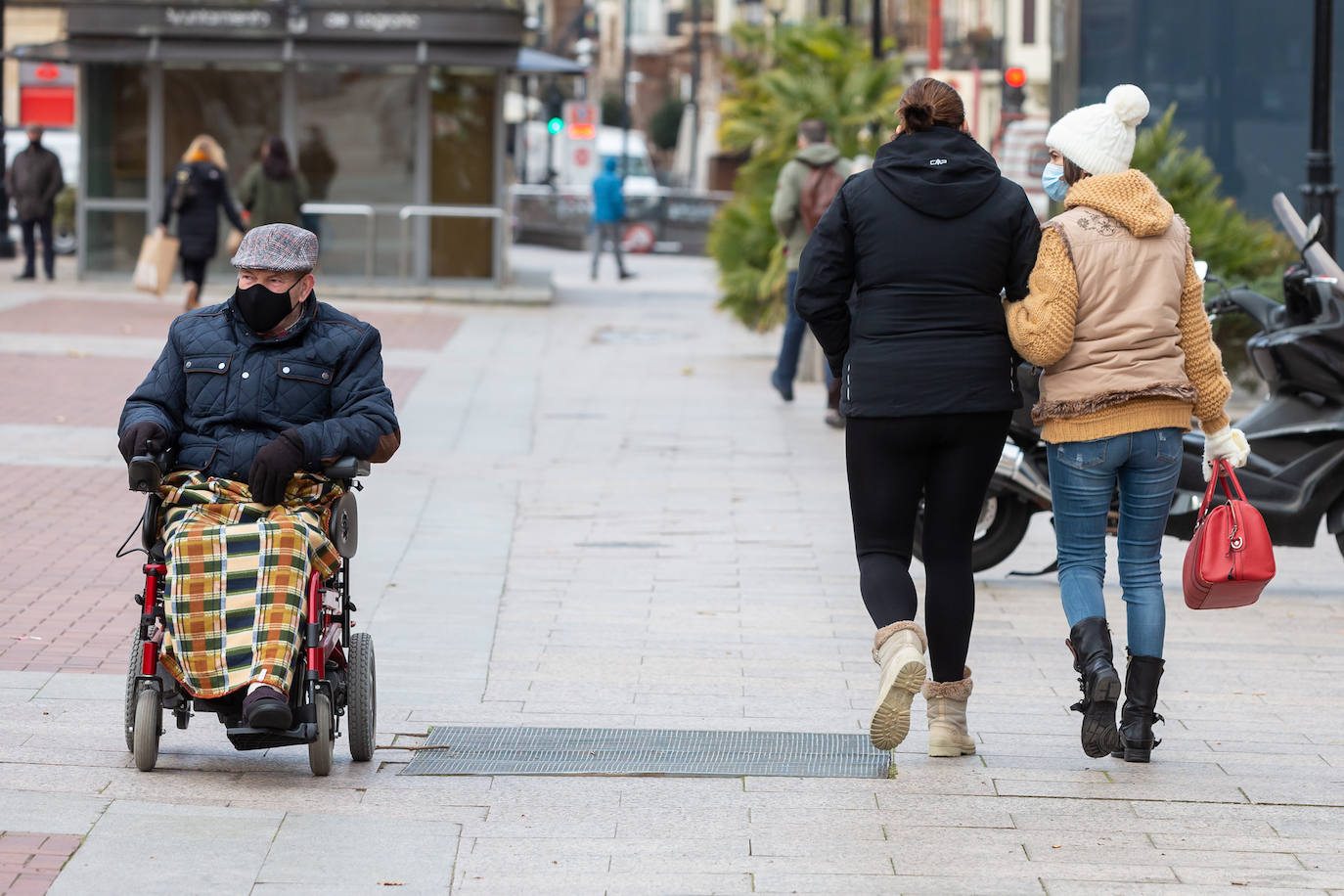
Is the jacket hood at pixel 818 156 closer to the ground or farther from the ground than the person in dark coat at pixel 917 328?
farther from the ground

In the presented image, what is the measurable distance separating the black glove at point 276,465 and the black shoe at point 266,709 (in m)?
0.49

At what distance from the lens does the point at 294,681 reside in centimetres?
480

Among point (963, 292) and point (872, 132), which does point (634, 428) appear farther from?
point (963, 292)

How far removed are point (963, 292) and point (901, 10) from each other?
4661cm

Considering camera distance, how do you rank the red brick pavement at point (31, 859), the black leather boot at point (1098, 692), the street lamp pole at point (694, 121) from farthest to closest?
the street lamp pole at point (694, 121)
the black leather boot at point (1098, 692)
the red brick pavement at point (31, 859)

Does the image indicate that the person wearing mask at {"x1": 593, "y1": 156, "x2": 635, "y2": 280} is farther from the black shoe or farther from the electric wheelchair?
the black shoe

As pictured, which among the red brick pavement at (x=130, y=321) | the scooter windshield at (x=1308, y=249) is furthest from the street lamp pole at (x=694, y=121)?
the scooter windshield at (x=1308, y=249)

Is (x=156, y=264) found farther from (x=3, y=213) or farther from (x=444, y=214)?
(x=3, y=213)

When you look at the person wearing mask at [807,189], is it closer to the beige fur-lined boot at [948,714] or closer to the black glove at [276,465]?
the beige fur-lined boot at [948,714]

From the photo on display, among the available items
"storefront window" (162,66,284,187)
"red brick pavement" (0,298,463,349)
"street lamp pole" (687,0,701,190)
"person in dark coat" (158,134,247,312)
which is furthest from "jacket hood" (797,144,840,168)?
"street lamp pole" (687,0,701,190)

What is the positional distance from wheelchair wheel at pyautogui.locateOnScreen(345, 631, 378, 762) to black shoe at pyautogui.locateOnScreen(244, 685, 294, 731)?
40 centimetres

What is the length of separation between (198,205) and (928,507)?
45.0 ft

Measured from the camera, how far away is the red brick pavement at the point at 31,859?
13.0 ft

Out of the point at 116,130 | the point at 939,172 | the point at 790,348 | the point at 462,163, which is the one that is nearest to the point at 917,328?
the point at 939,172
